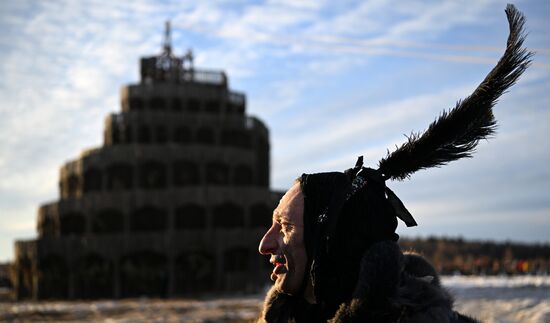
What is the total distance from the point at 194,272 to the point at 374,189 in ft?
124

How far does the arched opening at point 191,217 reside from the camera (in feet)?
143

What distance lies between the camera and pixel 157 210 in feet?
142

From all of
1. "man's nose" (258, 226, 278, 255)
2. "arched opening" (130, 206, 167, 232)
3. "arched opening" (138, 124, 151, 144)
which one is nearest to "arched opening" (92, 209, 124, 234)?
"arched opening" (130, 206, 167, 232)

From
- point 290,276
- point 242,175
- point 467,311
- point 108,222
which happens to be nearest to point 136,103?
point 242,175

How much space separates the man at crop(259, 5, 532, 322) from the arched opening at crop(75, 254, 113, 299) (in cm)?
3942

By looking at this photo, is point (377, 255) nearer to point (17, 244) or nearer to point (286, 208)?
point (286, 208)

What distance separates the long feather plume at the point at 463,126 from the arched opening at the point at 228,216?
39.9 meters

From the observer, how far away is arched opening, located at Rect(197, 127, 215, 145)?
48.1 meters

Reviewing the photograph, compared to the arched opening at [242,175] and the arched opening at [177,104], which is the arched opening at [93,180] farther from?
the arched opening at [242,175]

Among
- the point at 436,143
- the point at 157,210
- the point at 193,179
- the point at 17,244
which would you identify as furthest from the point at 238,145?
the point at 436,143

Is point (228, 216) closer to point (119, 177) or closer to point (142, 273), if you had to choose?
point (142, 273)

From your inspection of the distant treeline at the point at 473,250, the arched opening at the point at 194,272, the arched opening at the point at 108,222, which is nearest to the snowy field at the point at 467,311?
the arched opening at the point at 194,272

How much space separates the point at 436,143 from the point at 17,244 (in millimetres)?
46099

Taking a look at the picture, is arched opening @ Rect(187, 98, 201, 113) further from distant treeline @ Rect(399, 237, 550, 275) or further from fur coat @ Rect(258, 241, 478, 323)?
fur coat @ Rect(258, 241, 478, 323)
